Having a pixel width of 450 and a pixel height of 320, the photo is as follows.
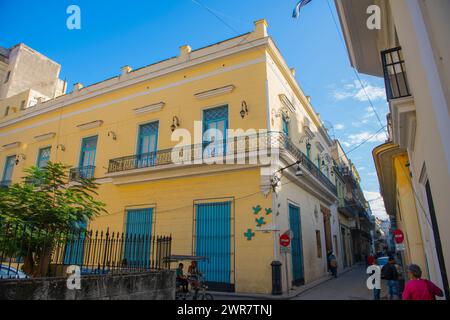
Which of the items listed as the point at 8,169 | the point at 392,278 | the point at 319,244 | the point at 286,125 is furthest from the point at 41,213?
the point at 8,169

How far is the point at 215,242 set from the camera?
11.7m

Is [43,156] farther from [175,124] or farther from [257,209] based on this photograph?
[257,209]

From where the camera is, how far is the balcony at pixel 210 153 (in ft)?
38.4

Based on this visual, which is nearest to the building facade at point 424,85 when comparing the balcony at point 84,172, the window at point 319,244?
the window at point 319,244

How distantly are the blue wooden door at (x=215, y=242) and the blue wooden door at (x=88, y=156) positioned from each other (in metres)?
6.84

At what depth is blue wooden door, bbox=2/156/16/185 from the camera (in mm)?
19328

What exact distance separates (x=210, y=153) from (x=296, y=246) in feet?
18.5

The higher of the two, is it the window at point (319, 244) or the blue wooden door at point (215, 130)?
the blue wooden door at point (215, 130)

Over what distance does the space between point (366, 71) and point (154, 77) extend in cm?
979

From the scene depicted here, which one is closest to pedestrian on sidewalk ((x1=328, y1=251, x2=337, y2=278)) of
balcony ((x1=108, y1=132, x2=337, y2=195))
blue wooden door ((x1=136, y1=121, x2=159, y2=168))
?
balcony ((x1=108, y1=132, x2=337, y2=195))

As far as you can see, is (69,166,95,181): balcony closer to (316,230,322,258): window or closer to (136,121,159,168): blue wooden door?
(136,121,159,168): blue wooden door

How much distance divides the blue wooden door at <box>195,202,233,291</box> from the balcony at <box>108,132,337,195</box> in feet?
6.47

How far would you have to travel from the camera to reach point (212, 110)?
13.5 metres

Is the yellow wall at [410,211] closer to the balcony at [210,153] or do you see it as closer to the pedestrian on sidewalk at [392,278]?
the pedestrian on sidewalk at [392,278]
